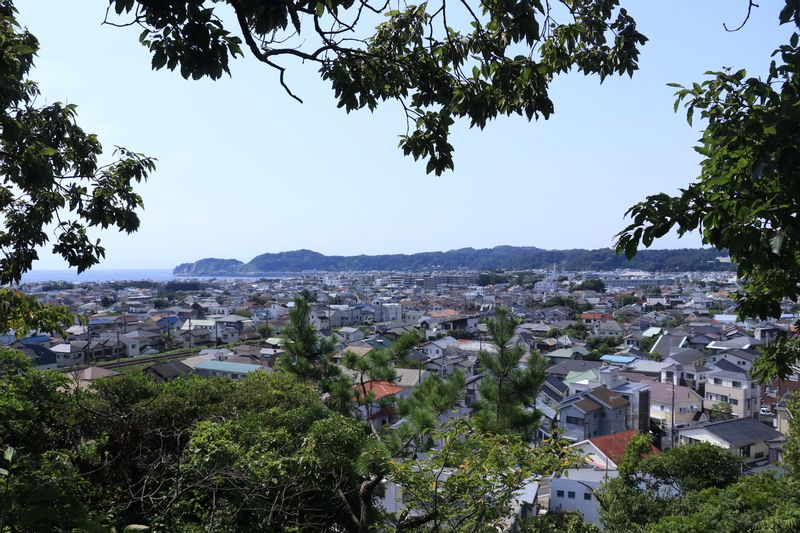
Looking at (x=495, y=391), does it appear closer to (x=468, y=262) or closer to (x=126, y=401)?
(x=126, y=401)

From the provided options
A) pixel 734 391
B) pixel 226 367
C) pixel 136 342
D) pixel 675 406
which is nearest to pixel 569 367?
pixel 675 406

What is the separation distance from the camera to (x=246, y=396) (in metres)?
5.41

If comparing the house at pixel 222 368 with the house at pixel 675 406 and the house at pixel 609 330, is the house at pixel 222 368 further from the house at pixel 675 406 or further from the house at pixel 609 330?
the house at pixel 609 330

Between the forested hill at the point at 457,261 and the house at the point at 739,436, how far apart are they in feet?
314

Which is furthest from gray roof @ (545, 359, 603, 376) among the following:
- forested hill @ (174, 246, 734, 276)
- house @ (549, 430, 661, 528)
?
forested hill @ (174, 246, 734, 276)

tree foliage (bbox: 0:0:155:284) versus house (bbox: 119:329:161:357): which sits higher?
tree foliage (bbox: 0:0:155:284)

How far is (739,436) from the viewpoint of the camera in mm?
12586

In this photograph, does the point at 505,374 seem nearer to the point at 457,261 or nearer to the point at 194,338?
the point at 194,338

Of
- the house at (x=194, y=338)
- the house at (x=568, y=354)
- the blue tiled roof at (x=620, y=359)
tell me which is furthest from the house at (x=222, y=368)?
the blue tiled roof at (x=620, y=359)

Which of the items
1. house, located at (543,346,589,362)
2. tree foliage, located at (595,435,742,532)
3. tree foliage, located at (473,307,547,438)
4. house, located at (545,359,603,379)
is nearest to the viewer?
tree foliage, located at (473,307,547,438)

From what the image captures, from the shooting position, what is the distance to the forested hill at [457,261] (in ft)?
350

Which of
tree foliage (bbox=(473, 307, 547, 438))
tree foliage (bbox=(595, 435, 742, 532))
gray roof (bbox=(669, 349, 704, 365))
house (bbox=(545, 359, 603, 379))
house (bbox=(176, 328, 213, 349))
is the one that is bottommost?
house (bbox=(176, 328, 213, 349))

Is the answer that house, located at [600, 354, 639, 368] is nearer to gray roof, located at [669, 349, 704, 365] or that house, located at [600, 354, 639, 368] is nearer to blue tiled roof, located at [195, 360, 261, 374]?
gray roof, located at [669, 349, 704, 365]

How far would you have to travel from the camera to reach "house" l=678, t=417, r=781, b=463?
12.4 meters
